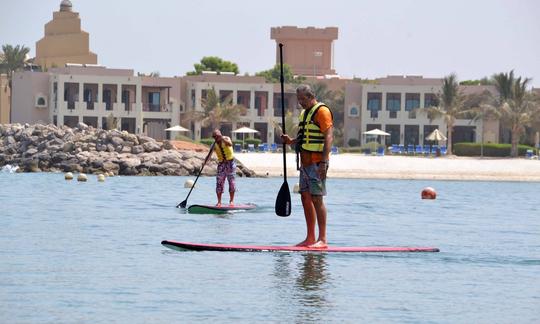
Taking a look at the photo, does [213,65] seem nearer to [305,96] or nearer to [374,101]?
[374,101]

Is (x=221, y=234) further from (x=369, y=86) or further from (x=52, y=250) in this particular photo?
(x=369, y=86)

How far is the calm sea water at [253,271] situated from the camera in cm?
1312

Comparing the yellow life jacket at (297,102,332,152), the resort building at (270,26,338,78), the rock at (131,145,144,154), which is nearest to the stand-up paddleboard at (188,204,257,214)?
the yellow life jacket at (297,102,332,152)

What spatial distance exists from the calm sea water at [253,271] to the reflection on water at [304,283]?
20mm

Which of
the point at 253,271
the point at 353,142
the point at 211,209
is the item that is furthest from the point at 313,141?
the point at 353,142

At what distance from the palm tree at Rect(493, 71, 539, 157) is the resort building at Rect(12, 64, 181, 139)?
22.1 m

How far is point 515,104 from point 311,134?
69.8 m

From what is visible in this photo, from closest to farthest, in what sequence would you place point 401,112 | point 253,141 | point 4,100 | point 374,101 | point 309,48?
1. point 253,141
2. point 401,112
3. point 374,101
4. point 4,100
5. point 309,48

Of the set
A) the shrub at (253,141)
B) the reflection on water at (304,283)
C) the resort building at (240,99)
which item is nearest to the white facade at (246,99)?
the resort building at (240,99)

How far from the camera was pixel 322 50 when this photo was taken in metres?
132

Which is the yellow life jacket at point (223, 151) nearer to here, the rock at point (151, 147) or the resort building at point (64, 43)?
the rock at point (151, 147)

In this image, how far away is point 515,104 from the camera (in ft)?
279

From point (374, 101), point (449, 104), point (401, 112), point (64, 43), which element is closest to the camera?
point (449, 104)

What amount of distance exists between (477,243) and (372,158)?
4802cm
